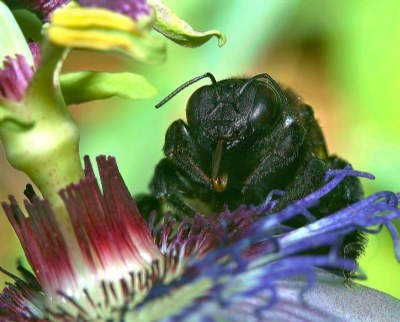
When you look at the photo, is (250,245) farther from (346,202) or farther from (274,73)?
(274,73)

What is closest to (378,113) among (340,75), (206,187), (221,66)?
(340,75)

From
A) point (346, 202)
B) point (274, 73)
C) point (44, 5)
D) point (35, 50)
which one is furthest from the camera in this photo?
point (274, 73)

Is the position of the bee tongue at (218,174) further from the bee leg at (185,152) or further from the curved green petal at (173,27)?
the curved green petal at (173,27)

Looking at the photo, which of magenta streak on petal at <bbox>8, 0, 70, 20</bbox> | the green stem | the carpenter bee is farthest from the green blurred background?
the green stem

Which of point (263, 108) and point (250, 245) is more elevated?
point (263, 108)

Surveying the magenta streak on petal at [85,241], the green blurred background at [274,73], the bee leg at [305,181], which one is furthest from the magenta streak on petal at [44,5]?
the green blurred background at [274,73]

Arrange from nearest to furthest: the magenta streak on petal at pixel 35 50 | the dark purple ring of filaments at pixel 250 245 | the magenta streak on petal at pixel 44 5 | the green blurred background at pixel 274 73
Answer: the dark purple ring of filaments at pixel 250 245 < the magenta streak on petal at pixel 35 50 < the magenta streak on petal at pixel 44 5 < the green blurred background at pixel 274 73

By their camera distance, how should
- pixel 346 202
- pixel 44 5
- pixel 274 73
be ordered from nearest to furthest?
pixel 44 5, pixel 346 202, pixel 274 73

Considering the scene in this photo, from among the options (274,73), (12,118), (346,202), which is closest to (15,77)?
(12,118)
